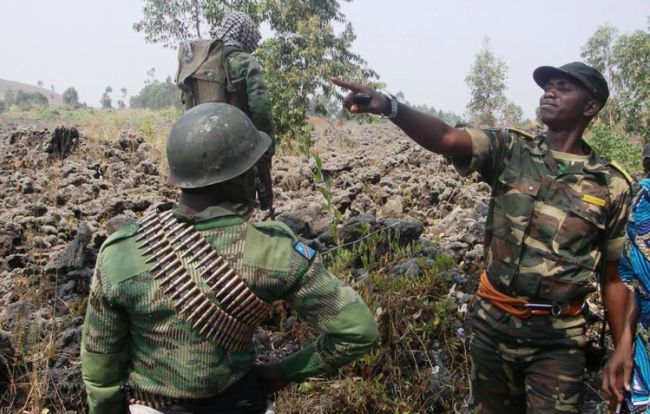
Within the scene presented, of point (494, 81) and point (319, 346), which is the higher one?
point (319, 346)

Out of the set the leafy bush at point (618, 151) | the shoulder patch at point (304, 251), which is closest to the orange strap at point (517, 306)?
the shoulder patch at point (304, 251)

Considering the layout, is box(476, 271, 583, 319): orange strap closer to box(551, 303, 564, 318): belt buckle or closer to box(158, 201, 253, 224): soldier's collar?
box(551, 303, 564, 318): belt buckle

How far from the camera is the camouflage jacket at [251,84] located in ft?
13.9

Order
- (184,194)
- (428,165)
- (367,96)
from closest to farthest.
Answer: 1. (184,194)
2. (367,96)
3. (428,165)

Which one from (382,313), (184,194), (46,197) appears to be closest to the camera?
(184,194)

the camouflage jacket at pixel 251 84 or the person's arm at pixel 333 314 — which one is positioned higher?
the camouflage jacket at pixel 251 84

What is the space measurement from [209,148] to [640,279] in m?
2.04

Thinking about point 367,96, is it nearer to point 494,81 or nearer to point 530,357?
point 530,357

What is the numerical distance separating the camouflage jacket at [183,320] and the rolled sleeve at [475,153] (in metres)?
0.94

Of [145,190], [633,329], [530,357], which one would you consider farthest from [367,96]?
[145,190]

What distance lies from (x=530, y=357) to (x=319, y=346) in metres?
1.01

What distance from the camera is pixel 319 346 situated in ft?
5.86

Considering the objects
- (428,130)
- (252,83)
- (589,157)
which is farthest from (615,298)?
(252,83)

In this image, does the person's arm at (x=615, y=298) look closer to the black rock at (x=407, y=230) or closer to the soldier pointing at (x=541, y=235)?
the soldier pointing at (x=541, y=235)
